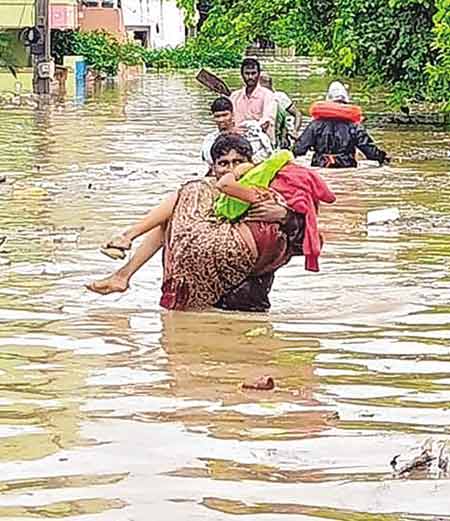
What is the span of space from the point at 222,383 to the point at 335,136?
10.9m

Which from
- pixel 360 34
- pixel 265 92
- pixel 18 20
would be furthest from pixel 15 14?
pixel 265 92

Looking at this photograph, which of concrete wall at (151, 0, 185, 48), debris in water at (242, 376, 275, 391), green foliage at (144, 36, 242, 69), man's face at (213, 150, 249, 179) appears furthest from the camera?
concrete wall at (151, 0, 185, 48)

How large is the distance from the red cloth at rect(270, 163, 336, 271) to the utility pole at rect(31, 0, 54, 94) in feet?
105

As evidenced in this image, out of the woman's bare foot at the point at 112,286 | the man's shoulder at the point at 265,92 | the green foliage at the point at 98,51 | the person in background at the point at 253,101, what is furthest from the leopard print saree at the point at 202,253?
the green foliage at the point at 98,51

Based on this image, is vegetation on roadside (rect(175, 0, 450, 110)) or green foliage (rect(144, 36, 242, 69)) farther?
green foliage (rect(144, 36, 242, 69))

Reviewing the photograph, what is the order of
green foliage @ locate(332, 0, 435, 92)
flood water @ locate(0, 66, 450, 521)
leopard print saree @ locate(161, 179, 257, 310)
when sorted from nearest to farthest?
flood water @ locate(0, 66, 450, 521)
leopard print saree @ locate(161, 179, 257, 310)
green foliage @ locate(332, 0, 435, 92)

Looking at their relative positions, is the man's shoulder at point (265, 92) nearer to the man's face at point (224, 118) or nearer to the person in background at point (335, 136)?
the person in background at point (335, 136)

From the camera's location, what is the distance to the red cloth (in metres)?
8.78

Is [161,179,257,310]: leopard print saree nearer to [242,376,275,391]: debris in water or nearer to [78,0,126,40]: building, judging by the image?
[242,376,275,391]: debris in water

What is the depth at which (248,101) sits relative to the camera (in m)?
16.3

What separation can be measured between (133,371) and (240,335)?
112cm

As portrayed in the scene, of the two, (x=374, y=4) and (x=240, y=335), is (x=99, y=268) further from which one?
(x=374, y=4)

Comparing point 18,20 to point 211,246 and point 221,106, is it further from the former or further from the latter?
point 211,246

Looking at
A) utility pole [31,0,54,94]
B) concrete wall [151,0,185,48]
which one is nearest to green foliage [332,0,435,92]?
utility pole [31,0,54,94]
